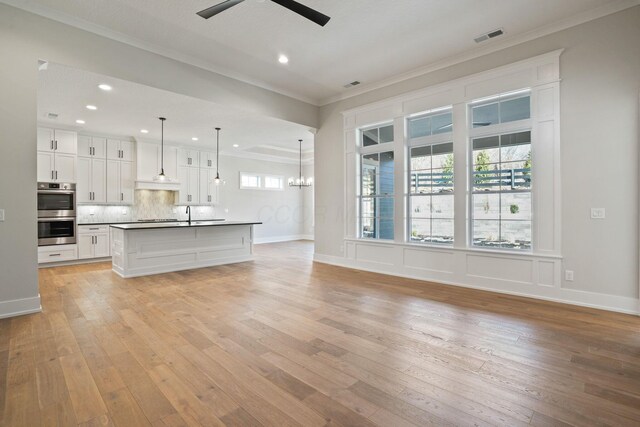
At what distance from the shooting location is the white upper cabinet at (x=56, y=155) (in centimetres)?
646

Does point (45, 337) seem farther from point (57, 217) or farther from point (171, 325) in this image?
point (57, 217)

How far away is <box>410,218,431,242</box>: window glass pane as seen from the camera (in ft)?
17.3

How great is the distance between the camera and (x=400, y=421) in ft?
5.72

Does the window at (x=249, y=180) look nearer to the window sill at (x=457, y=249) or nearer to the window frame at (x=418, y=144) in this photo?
the window sill at (x=457, y=249)

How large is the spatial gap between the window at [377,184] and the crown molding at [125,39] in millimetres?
2218

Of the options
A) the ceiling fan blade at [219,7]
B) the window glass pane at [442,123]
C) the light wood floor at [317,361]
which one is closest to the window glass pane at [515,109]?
the window glass pane at [442,123]

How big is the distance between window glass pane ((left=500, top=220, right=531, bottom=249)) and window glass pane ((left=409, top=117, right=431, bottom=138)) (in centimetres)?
196

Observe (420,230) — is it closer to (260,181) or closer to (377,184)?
(377,184)

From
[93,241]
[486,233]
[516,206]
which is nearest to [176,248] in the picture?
[93,241]

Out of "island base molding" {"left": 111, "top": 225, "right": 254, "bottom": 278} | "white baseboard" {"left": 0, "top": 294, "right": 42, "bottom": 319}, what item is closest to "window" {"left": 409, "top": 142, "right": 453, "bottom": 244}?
"island base molding" {"left": 111, "top": 225, "right": 254, "bottom": 278}

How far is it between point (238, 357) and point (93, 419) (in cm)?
98

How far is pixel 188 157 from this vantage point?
8.96 meters

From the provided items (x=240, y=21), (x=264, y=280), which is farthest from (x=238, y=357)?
(x=240, y=21)

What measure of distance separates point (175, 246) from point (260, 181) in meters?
5.39
